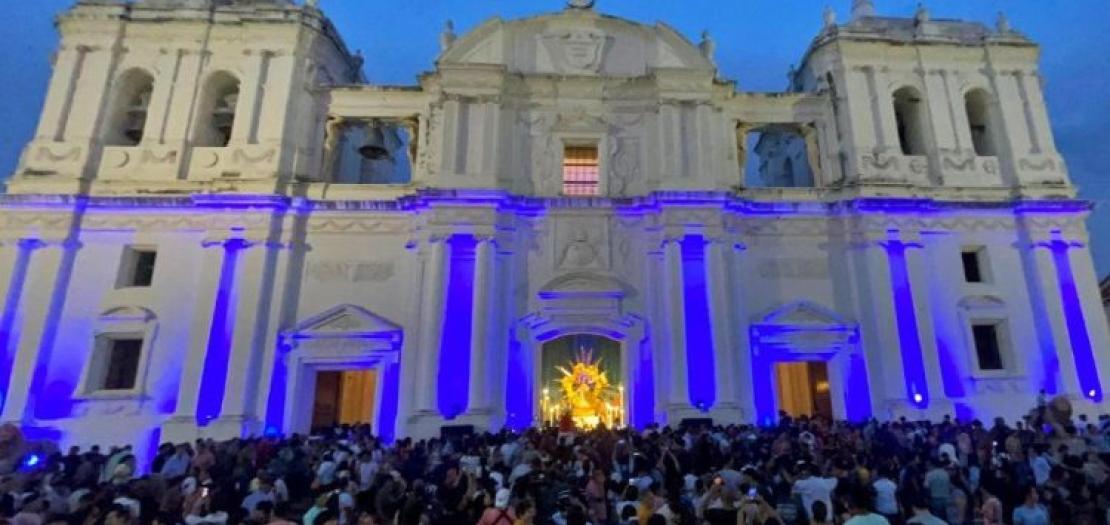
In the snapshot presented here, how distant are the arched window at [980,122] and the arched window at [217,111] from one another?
80.7ft

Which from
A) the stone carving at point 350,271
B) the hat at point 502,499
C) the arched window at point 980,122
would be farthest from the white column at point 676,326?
the arched window at point 980,122

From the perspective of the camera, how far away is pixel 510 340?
59.4 ft

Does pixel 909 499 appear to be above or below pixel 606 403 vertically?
below

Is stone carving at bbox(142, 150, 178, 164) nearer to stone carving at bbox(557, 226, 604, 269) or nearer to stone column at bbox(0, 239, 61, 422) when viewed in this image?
stone column at bbox(0, 239, 61, 422)

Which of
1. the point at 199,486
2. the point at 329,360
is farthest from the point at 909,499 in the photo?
the point at 329,360

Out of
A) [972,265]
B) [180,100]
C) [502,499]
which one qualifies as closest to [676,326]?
[972,265]

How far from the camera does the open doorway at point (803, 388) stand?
69.6 ft

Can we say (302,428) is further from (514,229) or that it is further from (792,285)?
(792,285)

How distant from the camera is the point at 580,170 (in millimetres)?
20719

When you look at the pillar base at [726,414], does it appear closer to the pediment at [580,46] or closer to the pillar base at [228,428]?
the pediment at [580,46]

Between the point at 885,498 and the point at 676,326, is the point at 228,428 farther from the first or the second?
the point at 885,498

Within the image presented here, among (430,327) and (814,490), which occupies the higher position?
(430,327)

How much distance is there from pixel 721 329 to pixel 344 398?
12.7 metres

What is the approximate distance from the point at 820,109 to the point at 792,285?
6329mm
